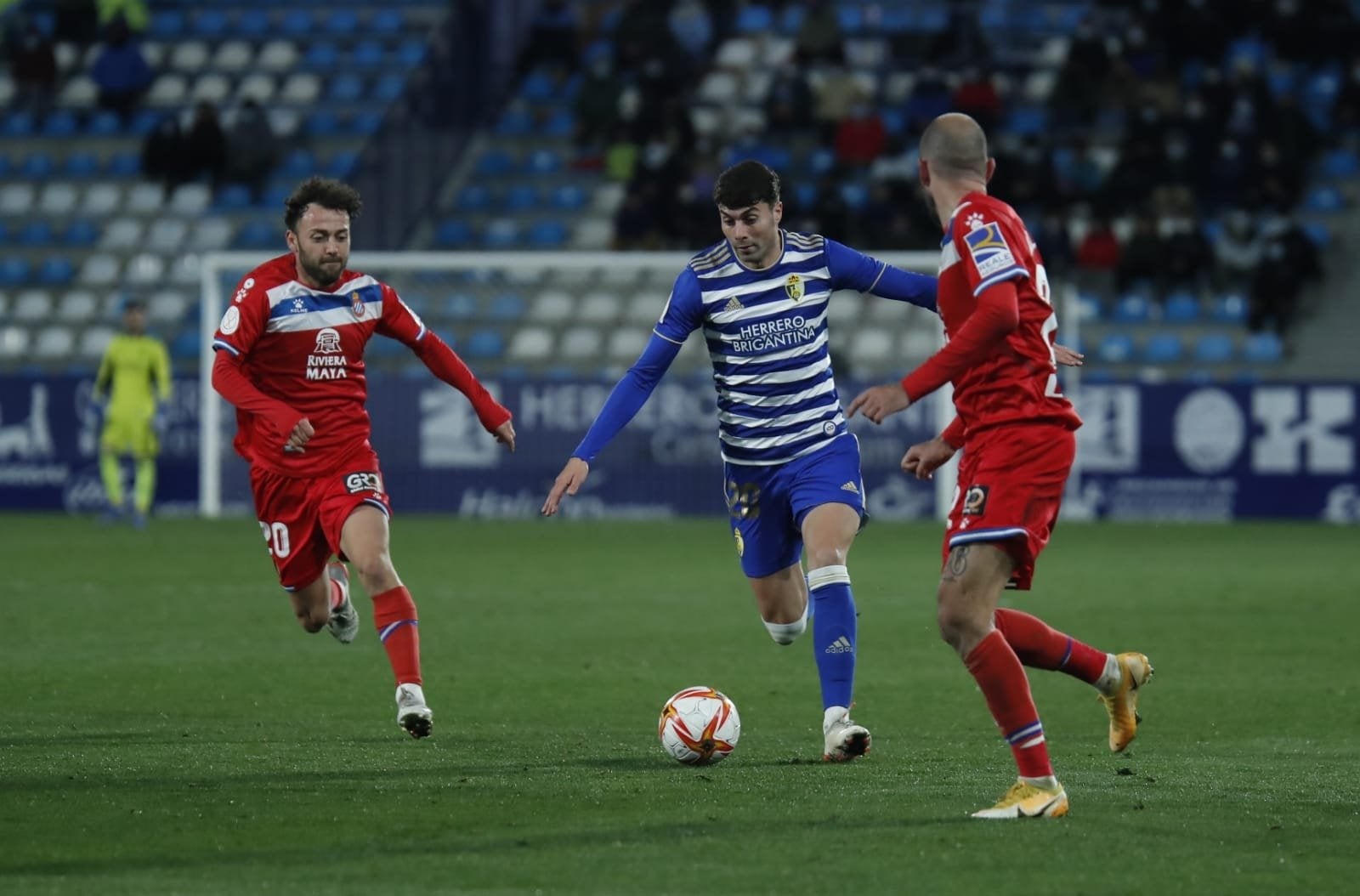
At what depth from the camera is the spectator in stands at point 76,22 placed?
97.0 ft

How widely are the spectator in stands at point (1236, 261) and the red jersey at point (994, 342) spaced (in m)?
18.2

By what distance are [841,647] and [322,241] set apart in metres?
2.45

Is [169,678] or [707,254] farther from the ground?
[707,254]

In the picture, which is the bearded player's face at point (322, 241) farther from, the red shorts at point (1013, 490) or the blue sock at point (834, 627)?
the red shorts at point (1013, 490)

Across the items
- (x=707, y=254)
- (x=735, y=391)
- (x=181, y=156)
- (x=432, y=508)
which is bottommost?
(x=432, y=508)

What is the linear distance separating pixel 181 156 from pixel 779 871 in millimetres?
22958

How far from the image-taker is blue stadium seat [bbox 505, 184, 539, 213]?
26781mm

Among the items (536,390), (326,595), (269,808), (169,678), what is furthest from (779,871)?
(536,390)

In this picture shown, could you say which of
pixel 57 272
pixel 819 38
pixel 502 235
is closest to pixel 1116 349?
pixel 819 38

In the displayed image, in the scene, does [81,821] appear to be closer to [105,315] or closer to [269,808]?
[269,808]

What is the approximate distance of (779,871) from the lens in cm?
520

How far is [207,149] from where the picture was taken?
26.7 meters

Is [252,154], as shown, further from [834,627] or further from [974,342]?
[974,342]

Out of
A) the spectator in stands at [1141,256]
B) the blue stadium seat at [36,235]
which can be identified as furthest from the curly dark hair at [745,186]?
the blue stadium seat at [36,235]
